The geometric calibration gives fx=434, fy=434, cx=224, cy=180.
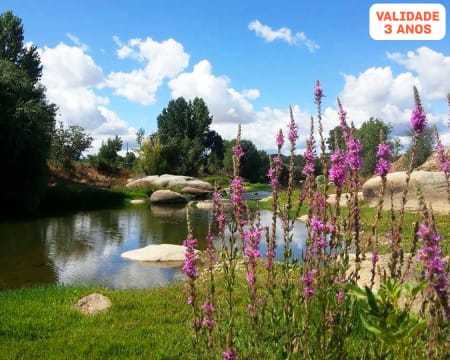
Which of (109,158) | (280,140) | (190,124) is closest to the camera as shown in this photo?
(280,140)

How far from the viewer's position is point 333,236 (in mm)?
3000

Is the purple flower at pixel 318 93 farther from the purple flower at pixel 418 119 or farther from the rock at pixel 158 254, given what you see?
the rock at pixel 158 254

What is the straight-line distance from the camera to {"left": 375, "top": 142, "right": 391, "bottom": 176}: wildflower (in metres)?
2.74

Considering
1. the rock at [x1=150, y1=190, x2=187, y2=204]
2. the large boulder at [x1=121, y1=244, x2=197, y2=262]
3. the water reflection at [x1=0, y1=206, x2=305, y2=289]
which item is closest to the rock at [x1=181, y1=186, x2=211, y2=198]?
the rock at [x1=150, y1=190, x2=187, y2=204]

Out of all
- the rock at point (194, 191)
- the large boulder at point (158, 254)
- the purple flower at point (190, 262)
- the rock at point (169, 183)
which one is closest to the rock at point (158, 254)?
the large boulder at point (158, 254)

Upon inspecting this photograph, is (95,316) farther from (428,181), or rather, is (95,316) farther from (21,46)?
(21,46)

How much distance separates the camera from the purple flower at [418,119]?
2408 millimetres

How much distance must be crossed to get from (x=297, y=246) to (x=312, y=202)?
14.6 metres

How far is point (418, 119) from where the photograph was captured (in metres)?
2.42

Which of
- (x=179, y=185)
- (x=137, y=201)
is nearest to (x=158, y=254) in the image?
(x=137, y=201)

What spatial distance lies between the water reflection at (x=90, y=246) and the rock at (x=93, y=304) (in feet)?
9.44

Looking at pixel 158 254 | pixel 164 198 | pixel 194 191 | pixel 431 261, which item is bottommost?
pixel 158 254

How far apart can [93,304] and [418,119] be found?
8.00m

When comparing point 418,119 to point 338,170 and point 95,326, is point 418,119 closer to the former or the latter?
point 338,170
